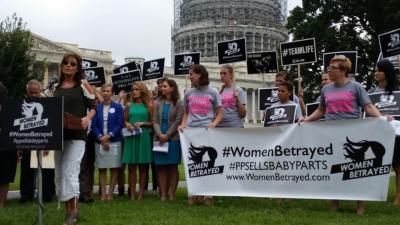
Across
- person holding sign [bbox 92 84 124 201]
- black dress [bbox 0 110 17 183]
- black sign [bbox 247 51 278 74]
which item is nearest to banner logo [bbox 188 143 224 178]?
person holding sign [bbox 92 84 124 201]

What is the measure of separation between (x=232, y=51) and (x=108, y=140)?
14.3ft

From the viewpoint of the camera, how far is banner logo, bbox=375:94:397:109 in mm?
8273

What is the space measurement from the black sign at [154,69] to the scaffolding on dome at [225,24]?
78694mm

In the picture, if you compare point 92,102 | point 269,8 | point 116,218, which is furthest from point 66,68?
point 269,8

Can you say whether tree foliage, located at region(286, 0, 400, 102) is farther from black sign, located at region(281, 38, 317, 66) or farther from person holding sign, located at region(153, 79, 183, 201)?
person holding sign, located at region(153, 79, 183, 201)

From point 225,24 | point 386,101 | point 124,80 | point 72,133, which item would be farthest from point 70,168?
point 225,24

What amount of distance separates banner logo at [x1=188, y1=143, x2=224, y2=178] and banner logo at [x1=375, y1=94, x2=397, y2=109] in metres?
2.62

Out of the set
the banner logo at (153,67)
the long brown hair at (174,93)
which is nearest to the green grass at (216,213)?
the long brown hair at (174,93)

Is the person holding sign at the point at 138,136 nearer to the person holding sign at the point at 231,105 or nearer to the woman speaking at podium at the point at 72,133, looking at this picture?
the person holding sign at the point at 231,105

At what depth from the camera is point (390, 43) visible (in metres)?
10.5

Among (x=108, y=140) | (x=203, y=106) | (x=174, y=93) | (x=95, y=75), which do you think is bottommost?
(x=108, y=140)

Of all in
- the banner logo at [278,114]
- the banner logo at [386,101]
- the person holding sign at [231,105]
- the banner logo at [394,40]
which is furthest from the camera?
the banner logo at [394,40]

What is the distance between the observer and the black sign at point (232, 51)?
12.3 meters

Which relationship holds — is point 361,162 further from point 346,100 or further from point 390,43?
point 390,43
